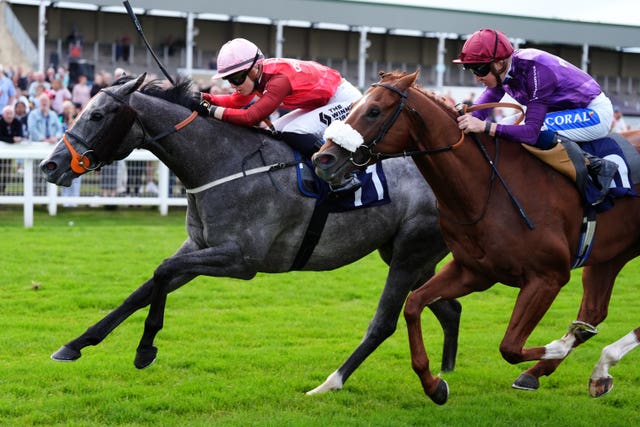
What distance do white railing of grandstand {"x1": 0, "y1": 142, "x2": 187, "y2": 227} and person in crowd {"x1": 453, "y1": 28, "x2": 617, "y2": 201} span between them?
8656mm

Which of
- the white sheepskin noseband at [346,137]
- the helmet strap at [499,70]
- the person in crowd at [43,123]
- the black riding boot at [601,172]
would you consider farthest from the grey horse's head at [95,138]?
the person in crowd at [43,123]

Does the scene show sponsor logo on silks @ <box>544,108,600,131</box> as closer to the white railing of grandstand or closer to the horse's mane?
the horse's mane

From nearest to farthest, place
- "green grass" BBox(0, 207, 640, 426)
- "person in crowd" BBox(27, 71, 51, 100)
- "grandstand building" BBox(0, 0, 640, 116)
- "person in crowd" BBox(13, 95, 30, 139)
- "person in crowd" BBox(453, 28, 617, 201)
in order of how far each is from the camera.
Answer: "person in crowd" BBox(453, 28, 617, 201) < "green grass" BBox(0, 207, 640, 426) < "person in crowd" BBox(13, 95, 30, 139) < "person in crowd" BBox(27, 71, 51, 100) < "grandstand building" BBox(0, 0, 640, 116)

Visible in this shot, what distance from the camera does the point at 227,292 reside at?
886cm

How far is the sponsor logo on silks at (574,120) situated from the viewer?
17.1 feet

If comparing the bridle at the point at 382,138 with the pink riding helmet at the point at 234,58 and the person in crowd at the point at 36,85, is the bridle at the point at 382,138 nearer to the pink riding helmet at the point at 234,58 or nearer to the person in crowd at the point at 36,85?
the pink riding helmet at the point at 234,58

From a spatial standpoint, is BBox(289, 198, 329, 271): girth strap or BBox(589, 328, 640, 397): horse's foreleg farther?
BBox(289, 198, 329, 271): girth strap

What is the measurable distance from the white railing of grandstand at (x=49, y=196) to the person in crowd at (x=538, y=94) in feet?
28.4

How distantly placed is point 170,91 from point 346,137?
5.41 ft

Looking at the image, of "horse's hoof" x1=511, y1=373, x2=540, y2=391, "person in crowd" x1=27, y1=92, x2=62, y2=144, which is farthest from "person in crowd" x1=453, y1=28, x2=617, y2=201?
"person in crowd" x1=27, y1=92, x2=62, y2=144

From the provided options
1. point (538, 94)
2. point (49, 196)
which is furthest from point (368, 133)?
Result: point (49, 196)

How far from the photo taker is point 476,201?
15.7 feet

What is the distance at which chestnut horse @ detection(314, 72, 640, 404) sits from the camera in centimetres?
452

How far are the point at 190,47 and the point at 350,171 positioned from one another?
2585cm
